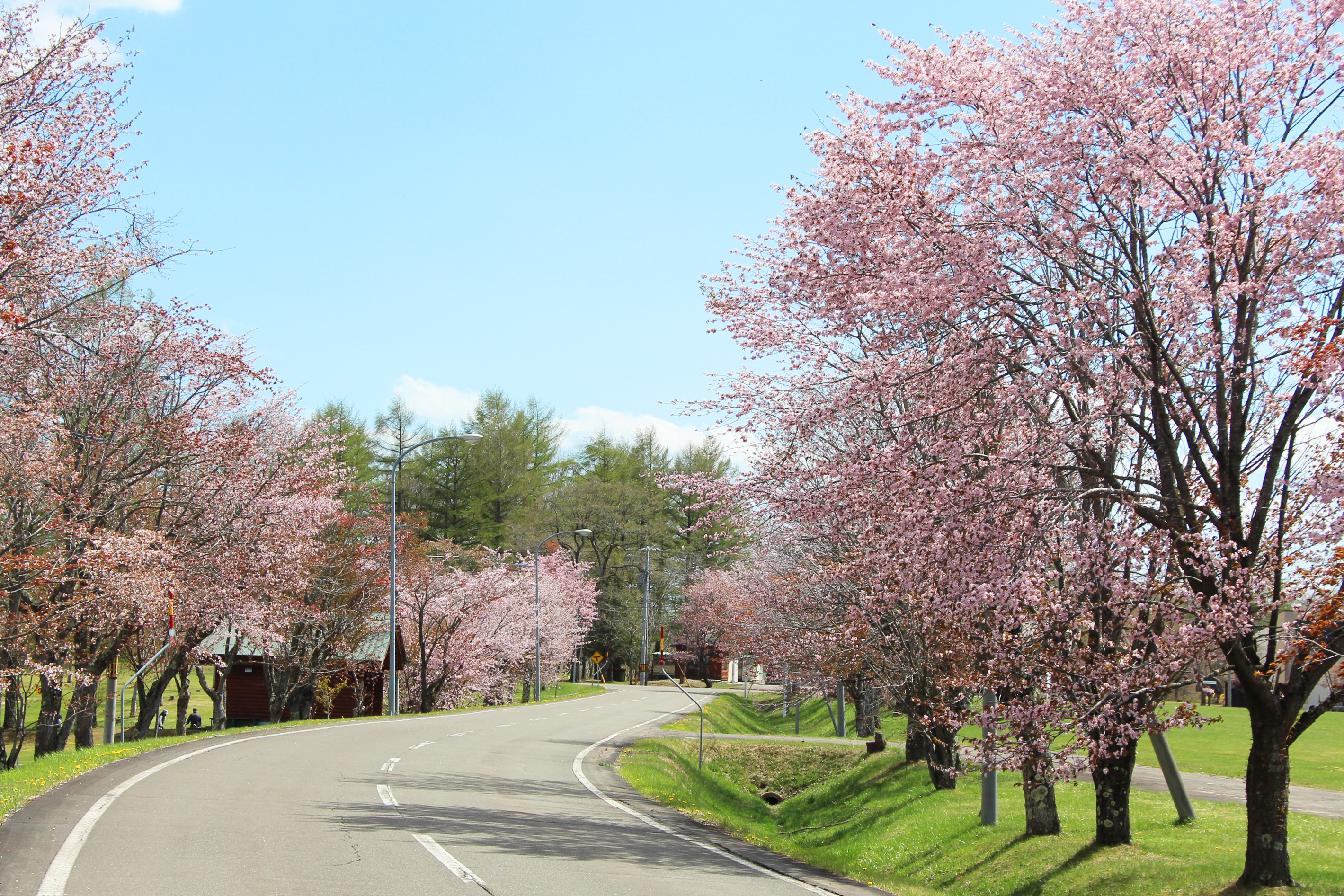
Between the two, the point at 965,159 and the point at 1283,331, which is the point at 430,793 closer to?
the point at 965,159

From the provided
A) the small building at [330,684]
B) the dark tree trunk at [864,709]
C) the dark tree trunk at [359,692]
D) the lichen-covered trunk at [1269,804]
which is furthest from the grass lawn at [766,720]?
the lichen-covered trunk at [1269,804]

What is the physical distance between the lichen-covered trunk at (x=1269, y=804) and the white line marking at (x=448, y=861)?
7.16 meters

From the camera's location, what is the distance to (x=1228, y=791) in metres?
20.0

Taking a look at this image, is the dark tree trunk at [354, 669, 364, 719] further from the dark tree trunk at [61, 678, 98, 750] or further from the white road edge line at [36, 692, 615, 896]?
the white road edge line at [36, 692, 615, 896]

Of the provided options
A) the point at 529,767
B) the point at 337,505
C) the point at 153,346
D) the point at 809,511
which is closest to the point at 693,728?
the point at 337,505

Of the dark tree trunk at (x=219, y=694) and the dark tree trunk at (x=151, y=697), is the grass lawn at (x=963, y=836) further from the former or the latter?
the dark tree trunk at (x=219, y=694)

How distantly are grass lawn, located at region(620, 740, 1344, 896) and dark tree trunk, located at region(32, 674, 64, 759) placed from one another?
11018mm

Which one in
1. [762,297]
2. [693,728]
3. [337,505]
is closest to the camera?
[762,297]

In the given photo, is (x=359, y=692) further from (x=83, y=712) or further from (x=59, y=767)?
(x=59, y=767)

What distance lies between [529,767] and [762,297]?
8.80 m

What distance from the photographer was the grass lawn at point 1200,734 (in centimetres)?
2447

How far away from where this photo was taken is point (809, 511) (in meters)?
11.8

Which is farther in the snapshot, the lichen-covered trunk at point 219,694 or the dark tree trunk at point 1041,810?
the lichen-covered trunk at point 219,694

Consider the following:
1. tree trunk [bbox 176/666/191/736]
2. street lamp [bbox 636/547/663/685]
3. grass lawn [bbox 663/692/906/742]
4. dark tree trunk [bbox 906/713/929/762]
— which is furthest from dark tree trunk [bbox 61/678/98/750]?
street lamp [bbox 636/547/663/685]
